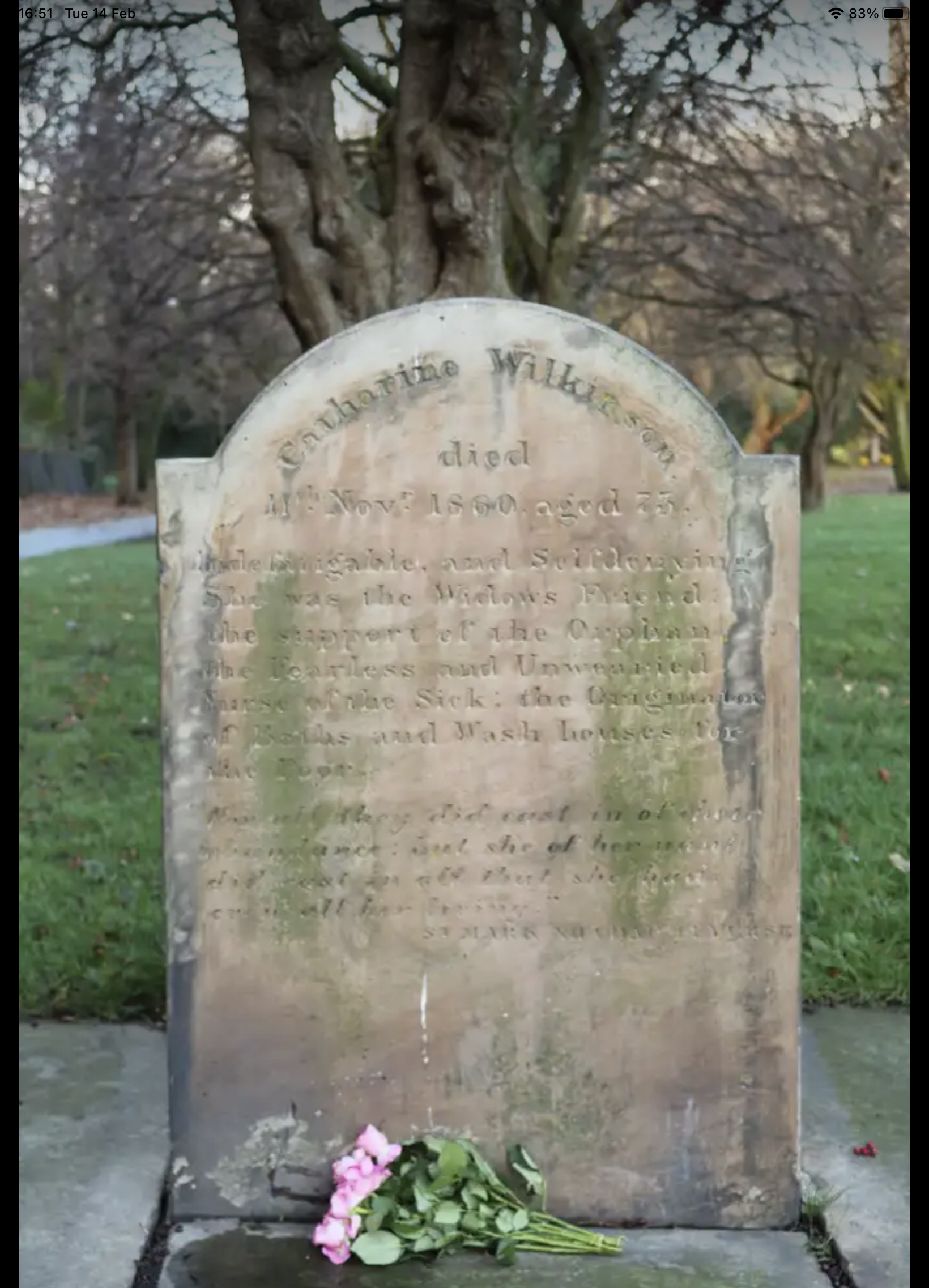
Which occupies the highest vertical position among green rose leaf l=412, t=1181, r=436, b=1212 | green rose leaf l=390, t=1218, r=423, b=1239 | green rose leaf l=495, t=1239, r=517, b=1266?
green rose leaf l=412, t=1181, r=436, b=1212

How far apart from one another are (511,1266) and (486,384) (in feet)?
6.30

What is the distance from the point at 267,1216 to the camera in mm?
3359

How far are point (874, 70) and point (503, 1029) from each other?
20.8ft

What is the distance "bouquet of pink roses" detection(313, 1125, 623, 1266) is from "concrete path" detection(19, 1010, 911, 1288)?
Answer: 0.05 m

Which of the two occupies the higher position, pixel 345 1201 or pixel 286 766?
pixel 286 766

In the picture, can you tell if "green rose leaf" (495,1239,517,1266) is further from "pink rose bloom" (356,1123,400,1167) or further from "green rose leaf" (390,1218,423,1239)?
"pink rose bloom" (356,1123,400,1167)

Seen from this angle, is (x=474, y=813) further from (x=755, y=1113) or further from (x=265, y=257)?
(x=265, y=257)

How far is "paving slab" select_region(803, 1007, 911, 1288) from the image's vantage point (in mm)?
3260

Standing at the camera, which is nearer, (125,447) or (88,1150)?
(88,1150)

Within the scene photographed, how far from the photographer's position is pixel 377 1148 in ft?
10.7

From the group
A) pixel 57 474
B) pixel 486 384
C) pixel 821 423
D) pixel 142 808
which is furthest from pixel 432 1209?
pixel 57 474

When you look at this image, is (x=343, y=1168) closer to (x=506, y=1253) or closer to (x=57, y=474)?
(x=506, y=1253)

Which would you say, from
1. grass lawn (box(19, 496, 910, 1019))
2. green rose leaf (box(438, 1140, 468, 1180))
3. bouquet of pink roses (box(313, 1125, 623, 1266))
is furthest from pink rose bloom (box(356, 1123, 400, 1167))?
grass lawn (box(19, 496, 910, 1019))
